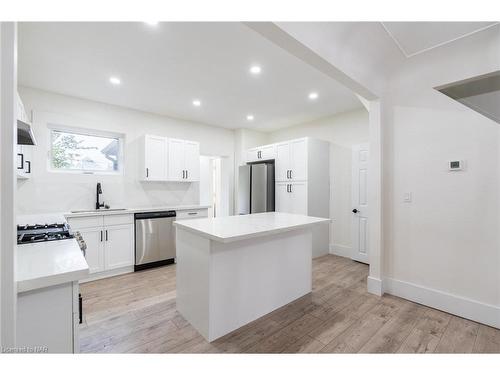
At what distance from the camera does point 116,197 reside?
12.4ft

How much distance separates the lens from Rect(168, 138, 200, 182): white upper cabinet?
411cm

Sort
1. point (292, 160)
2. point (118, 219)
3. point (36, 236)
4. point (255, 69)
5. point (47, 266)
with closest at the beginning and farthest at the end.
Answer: point (47, 266)
point (36, 236)
point (255, 69)
point (118, 219)
point (292, 160)

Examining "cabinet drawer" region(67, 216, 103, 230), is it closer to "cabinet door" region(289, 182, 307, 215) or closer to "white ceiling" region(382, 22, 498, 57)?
"cabinet door" region(289, 182, 307, 215)

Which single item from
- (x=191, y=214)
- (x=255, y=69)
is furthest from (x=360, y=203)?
(x=191, y=214)

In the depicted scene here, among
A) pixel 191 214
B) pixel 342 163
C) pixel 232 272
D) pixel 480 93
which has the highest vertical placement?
pixel 480 93

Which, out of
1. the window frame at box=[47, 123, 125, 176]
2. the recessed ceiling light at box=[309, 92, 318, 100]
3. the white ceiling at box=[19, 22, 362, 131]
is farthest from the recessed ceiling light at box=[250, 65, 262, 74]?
the window frame at box=[47, 123, 125, 176]

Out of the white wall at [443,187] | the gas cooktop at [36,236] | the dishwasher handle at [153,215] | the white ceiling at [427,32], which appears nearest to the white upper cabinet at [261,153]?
the dishwasher handle at [153,215]

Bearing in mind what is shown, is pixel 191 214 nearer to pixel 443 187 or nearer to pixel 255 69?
pixel 255 69

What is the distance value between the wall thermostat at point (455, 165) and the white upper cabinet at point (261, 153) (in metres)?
2.78

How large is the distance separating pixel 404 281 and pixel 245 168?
333 centimetres

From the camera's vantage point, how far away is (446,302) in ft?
7.48

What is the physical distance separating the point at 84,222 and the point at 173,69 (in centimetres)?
232

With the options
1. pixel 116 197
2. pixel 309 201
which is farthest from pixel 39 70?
pixel 309 201

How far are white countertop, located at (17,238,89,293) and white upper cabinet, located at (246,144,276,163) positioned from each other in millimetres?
3676
